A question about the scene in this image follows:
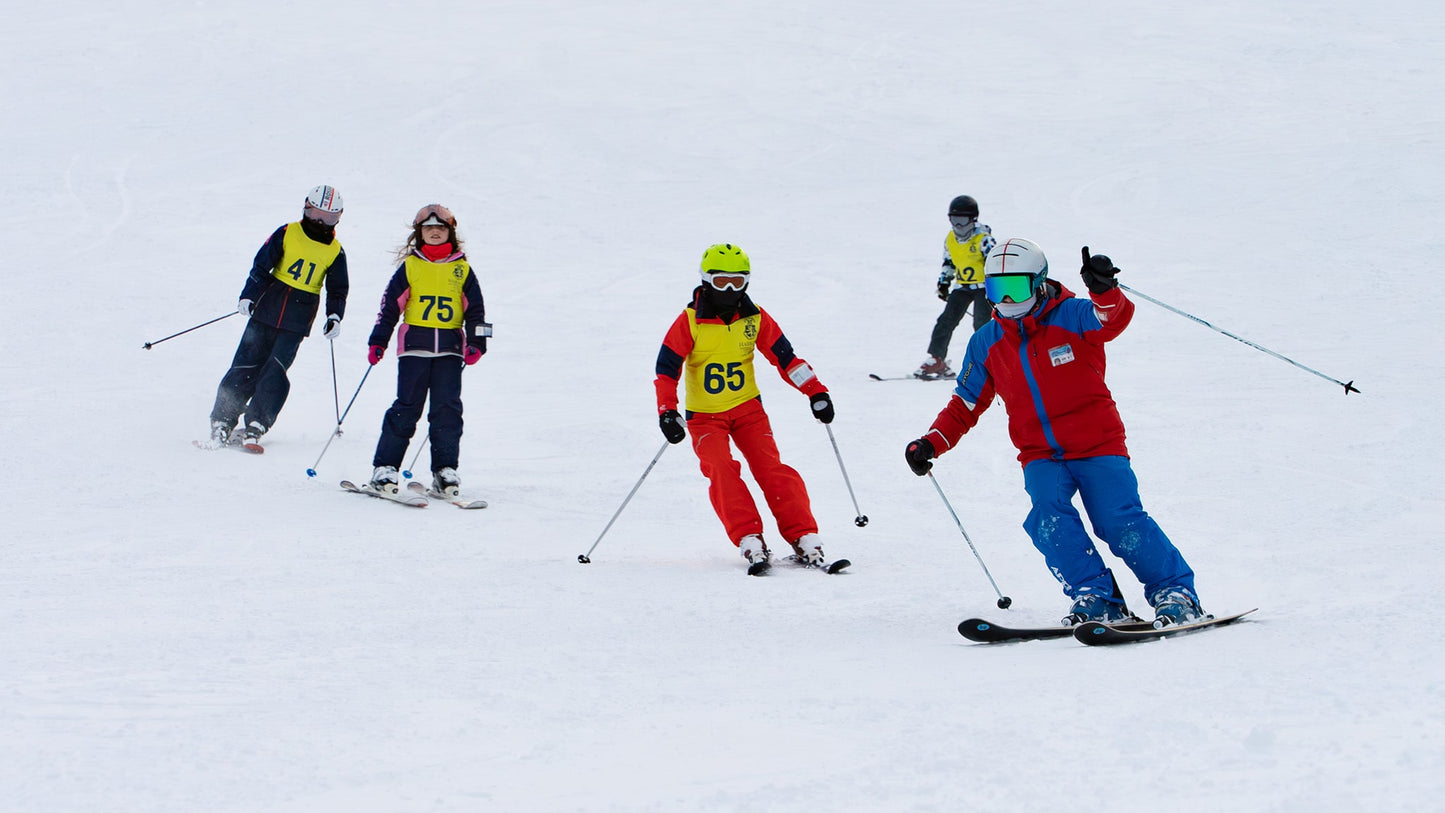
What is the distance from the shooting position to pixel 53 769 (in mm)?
3082

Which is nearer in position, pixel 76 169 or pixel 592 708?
pixel 592 708

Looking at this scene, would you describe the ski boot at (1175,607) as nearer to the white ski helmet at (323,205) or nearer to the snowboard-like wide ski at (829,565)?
the snowboard-like wide ski at (829,565)

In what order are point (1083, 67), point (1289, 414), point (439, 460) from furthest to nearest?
point (1083, 67)
point (1289, 414)
point (439, 460)

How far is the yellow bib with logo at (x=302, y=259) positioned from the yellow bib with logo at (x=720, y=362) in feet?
11.5

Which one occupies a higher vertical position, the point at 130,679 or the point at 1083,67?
the point at 1083,67

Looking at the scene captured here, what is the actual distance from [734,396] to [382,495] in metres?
2.32

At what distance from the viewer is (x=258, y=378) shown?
357 inches

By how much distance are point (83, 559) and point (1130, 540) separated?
14.1 ft

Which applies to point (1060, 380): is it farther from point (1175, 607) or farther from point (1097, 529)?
point (1175, 607)

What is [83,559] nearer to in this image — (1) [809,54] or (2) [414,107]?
(2) [414,107]

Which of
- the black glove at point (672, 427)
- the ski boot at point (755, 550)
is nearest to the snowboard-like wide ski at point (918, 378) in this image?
the ski boot at point (755, 550)

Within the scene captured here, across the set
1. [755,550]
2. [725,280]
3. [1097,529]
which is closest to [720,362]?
[725,280]

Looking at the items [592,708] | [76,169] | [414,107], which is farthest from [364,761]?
[414,107]

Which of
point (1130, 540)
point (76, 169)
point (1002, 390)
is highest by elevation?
point (76, 169)
